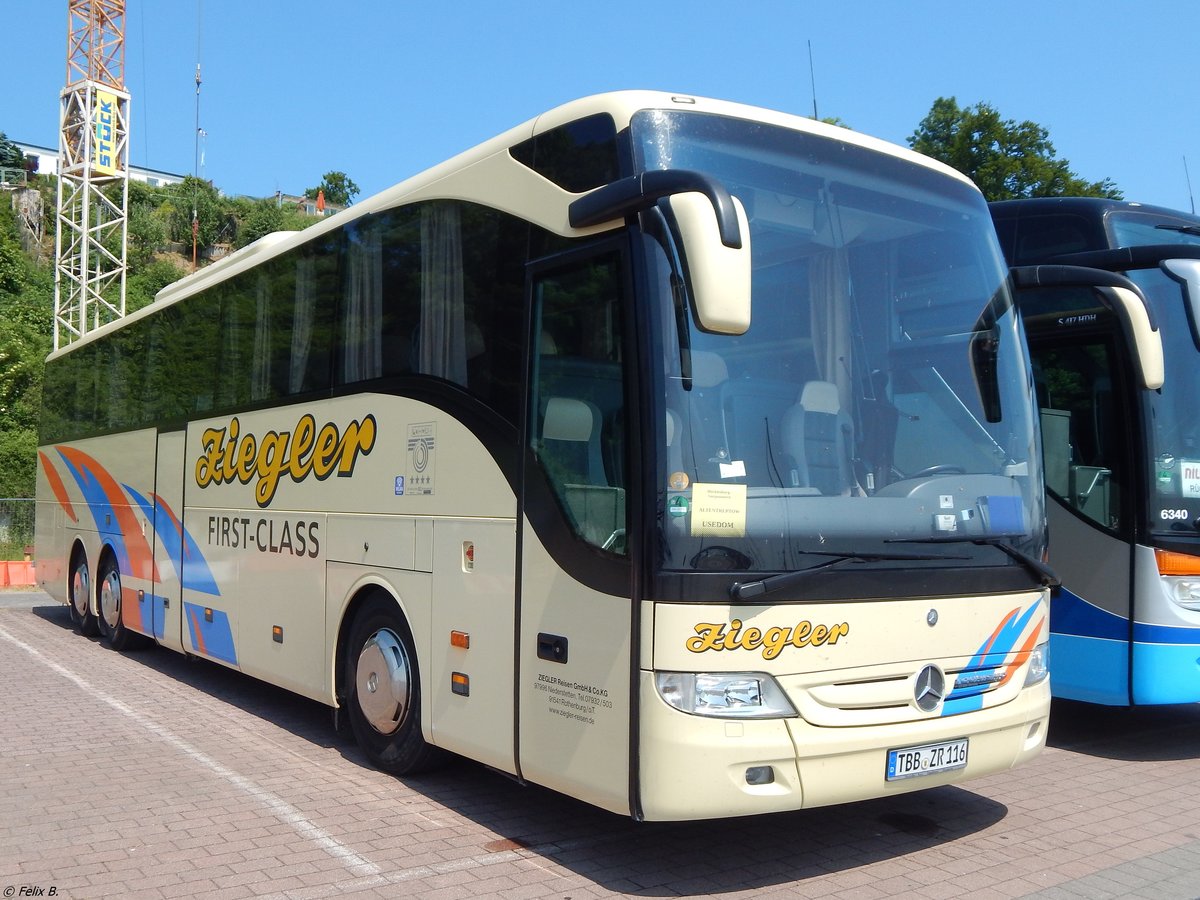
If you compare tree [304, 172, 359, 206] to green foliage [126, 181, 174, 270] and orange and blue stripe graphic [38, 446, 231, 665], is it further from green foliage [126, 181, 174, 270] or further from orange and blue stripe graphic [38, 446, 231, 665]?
orange and blue stripe graphic [38, 446, 231, 665]

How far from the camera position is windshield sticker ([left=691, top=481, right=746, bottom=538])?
472 cm

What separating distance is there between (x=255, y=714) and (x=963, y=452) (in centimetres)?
618

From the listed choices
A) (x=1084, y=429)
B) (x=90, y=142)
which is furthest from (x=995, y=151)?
(x=1084, y=429)

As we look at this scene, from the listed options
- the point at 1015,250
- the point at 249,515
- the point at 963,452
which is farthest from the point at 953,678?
the point at 249,515

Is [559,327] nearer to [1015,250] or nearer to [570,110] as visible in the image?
[570,110]

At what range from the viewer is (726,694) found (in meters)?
4.75

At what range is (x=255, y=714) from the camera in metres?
9.19

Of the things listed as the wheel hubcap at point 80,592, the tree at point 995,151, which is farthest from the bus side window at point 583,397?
the tree at point 995,151

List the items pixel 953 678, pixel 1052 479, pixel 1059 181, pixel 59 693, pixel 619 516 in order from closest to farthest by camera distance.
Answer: pixel 619 516
pixel 953 678
pixel 1052 479
pixel 59 693
pixel 1059 181

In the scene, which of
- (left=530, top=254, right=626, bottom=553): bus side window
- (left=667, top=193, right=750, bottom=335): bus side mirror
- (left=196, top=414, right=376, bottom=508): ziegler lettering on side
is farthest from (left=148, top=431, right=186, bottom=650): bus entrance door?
(left=667, top=193, right=750, bottom=335): bus side mirror

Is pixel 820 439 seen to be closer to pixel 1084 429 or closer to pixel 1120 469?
pixel 1120 469

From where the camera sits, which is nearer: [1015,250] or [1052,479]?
[1052,479]

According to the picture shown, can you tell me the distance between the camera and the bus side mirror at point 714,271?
426 centimetres

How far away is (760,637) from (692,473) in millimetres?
748
